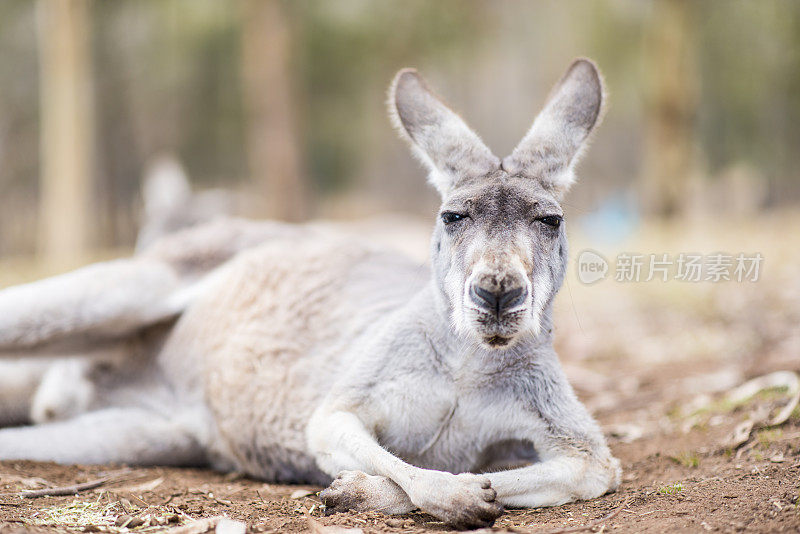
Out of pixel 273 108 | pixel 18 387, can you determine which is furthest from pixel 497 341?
pixel 273 108

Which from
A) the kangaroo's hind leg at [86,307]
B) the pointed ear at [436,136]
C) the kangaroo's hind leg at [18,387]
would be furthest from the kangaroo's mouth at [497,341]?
the kangaroo's hind leg at [18,387]

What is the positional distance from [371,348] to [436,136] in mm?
856

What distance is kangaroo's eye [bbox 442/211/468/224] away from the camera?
111 inches

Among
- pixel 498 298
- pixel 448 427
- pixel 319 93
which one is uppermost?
pixel 319 93

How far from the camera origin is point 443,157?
3.09 meters

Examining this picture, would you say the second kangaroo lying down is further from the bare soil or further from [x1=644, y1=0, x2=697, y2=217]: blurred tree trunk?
[x1=644, y1=0, x2=697, y2=217]: blurred tree trunk

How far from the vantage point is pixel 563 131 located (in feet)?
10.2

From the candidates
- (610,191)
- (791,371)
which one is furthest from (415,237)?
(610,191)

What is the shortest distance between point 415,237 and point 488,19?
10.6 meters

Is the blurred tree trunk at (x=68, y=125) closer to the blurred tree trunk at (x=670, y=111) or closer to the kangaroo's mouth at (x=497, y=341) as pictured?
the blurred tree trunk at (x=670, y=111)

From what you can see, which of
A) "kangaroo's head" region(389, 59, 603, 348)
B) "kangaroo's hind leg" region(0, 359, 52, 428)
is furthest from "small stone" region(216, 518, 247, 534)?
"kangaroo's hind leg" region(0, 359, 52, 428)

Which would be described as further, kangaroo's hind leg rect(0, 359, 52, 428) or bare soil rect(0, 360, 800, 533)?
kangaroo's hind leg rect(0, 359, 52, 428)

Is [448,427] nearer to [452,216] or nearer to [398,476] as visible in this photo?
[398,476]

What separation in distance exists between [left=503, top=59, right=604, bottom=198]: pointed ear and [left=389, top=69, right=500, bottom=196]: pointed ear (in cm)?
13
